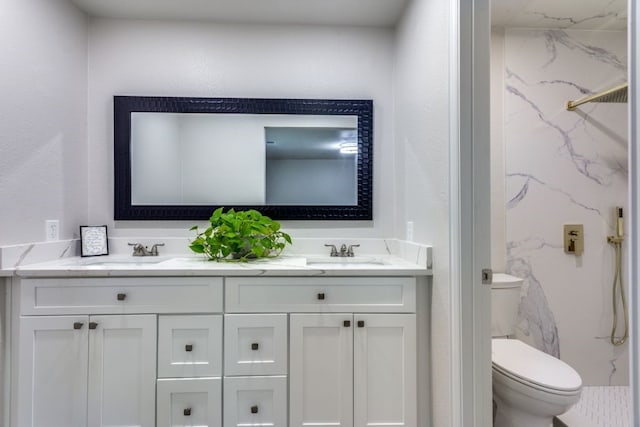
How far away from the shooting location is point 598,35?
205 centimetres

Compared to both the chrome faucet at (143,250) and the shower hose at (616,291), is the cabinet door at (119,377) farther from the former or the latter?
the shower hose at (616,291)

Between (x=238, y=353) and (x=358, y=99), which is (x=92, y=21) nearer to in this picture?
(x=358, y=99)

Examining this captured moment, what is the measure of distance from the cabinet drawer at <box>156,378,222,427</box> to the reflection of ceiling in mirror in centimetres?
122

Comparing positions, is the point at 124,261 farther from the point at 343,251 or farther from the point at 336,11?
the point at 336,11

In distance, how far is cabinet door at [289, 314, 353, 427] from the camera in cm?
145

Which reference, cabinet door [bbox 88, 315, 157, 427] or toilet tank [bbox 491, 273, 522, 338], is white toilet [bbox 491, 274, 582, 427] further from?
cabinet door [bbox 88, 315, 157, 427]

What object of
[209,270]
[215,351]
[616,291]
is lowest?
[215,351]

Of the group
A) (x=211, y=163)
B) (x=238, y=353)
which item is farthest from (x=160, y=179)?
(x=238, y=353)

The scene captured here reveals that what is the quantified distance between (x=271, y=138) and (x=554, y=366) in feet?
5.91

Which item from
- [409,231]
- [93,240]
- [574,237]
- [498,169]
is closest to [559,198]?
[574,237]

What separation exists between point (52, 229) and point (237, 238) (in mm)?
939

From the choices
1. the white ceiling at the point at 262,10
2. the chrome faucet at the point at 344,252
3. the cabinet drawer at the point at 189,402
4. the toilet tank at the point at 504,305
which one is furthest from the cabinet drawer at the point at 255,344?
the white ceiling at the point at 262,10

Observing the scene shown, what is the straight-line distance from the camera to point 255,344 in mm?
1438

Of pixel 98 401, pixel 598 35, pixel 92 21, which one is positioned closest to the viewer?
pixel 98 401
